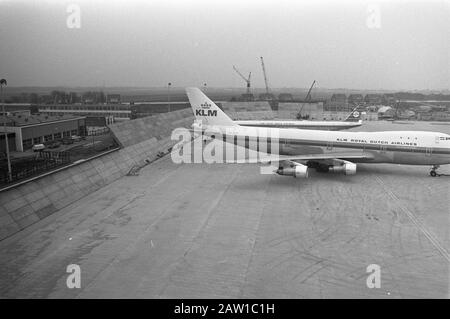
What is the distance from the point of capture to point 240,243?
659 inches

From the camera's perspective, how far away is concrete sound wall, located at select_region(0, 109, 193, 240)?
61.0 feet

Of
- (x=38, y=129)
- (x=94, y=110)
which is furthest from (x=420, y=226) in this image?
(x=94, y=110)

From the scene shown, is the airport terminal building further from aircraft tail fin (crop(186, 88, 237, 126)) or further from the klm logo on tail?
the klm logo on tail

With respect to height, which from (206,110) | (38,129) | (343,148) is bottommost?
(343,148)

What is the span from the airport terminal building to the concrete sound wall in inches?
361

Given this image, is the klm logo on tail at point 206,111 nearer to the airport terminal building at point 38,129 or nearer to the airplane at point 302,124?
the airport terminal building at point 38,129

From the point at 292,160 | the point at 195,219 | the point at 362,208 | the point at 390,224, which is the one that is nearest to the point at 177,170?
the point at 292,160

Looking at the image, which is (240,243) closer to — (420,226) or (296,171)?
(420,226)

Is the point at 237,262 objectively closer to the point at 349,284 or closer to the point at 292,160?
the point at 349,284

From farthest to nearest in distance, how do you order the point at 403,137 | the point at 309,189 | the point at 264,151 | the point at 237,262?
the point at 264,151 → the point at 403,137 → the point at 309,189 → the point at 237,262

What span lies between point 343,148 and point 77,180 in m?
21.7

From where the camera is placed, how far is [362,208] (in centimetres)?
2162

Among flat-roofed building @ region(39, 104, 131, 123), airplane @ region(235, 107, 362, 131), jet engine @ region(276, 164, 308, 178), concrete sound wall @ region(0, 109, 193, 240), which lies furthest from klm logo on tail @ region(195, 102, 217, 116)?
flat-roofed building @ region(39, 104, 131, 123)

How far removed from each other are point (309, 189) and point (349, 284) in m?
13.2
